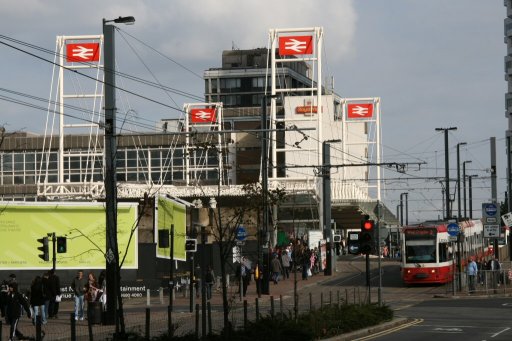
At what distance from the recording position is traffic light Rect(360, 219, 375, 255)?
3403 centimetres

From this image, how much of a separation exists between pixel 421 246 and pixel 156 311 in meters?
22.8

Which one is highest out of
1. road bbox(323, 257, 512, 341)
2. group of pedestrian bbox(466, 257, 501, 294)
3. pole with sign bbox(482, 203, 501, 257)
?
pole with sign bbox(482, 203, 501, 257)

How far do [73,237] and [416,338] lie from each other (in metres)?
23.3

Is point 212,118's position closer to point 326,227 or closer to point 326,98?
point 326,98

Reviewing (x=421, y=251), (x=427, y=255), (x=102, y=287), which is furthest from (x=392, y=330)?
(x=427, y=255)

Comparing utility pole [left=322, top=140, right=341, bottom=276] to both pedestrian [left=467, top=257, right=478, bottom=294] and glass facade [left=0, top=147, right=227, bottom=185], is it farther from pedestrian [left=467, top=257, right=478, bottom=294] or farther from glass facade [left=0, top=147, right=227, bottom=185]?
glass facade [left=0, top=147, right=227, bottom=185]

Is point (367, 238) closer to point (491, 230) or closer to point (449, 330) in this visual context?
point (449, 330)

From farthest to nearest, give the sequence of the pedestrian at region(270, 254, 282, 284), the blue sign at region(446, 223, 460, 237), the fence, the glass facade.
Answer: the glass facade
the pedestrian at region(270, 254, 282, 284)
the blue sign at region(446, 223, 460, 237)
the fence

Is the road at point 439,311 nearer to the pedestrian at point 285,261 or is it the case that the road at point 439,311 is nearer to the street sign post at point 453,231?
the street sign post at point 453,231

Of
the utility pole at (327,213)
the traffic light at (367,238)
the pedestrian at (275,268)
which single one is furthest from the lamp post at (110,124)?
the utility pole at (327,213)

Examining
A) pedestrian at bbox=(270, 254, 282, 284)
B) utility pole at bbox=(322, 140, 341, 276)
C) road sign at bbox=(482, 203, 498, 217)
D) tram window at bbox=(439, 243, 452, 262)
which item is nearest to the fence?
pedestrian at bbox=(270, 254, 282, 284)

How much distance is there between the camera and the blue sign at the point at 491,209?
5628 centimetres

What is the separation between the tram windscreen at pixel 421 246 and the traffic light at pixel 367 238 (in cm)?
2551

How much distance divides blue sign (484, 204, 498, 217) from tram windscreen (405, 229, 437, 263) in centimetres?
383
